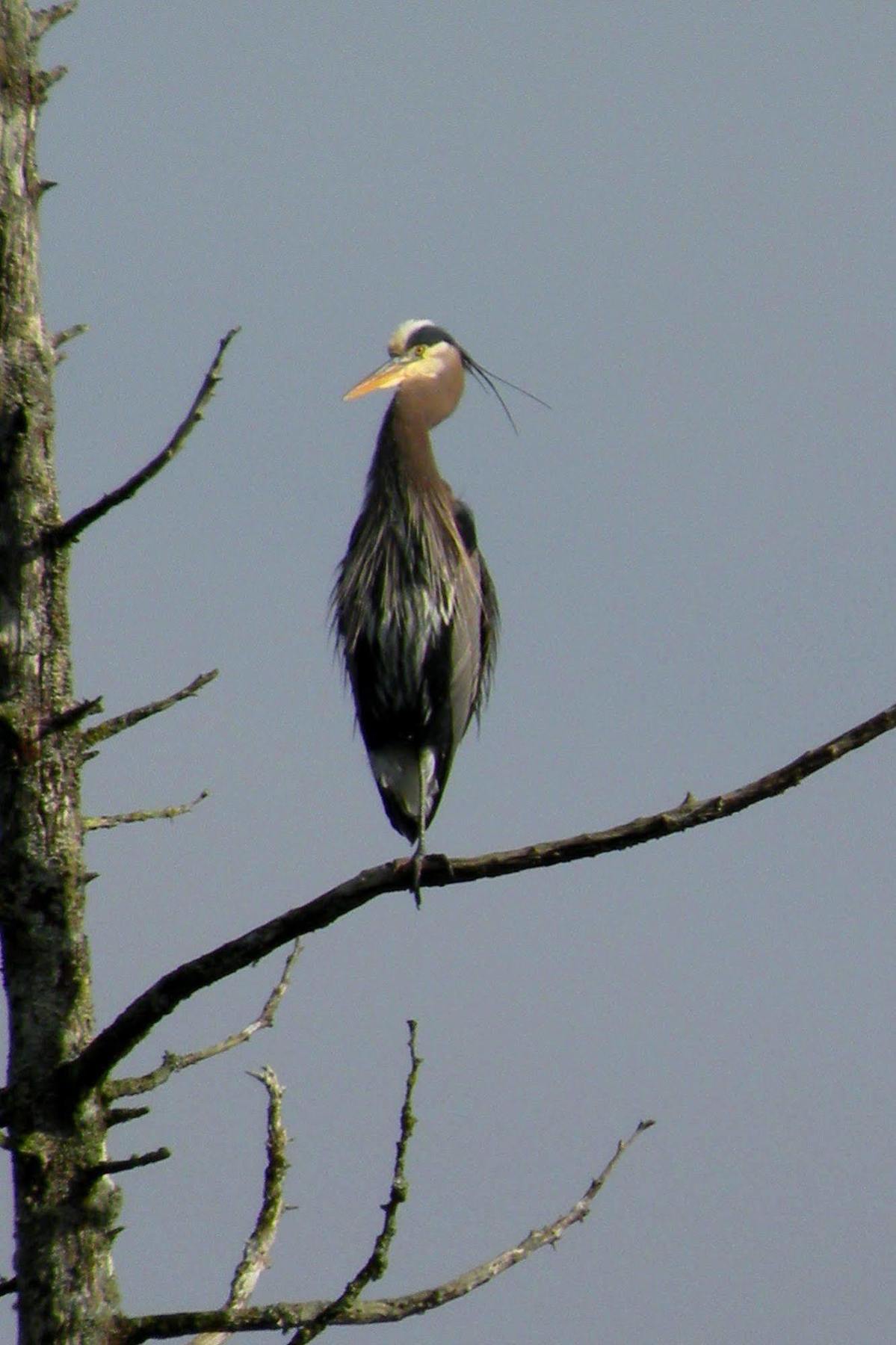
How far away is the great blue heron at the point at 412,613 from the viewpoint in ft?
22.6

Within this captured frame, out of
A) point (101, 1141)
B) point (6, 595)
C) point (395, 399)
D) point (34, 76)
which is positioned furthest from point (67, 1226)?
point (395, 399)

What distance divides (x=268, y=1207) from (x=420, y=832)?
2041mm

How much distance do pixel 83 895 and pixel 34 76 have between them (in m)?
1.81

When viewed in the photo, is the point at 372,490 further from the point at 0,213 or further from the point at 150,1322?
the point at 150,1322

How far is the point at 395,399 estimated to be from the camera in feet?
24.3

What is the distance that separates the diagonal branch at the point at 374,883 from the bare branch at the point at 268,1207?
0.57 meters

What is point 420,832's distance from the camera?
625cm

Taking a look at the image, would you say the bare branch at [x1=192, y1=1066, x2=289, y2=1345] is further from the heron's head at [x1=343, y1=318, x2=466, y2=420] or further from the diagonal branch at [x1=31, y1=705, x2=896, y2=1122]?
the heron's head at [x1=343, y1=318, x2=466, y2=420]

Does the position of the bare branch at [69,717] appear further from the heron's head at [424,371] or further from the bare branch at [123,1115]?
the heron's head at [424,371]

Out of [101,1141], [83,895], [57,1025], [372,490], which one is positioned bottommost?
[101,1141]

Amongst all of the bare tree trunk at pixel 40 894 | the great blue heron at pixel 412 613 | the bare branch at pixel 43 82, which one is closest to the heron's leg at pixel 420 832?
the great blue heron at pixel 412 613

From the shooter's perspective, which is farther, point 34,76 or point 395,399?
point 395,399

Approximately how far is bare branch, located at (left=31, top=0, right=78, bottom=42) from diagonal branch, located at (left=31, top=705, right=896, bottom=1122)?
2.05 m

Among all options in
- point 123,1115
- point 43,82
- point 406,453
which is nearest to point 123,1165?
point 123,1115
